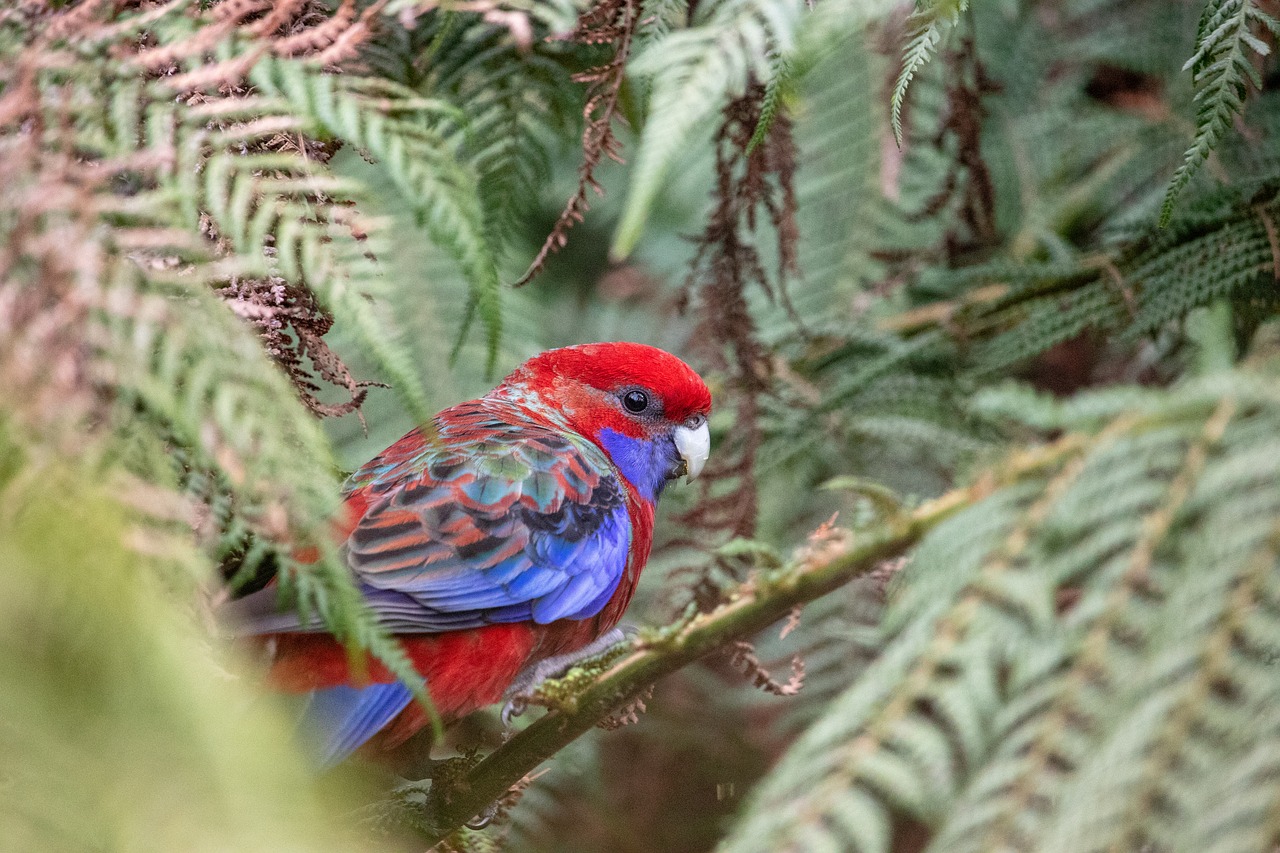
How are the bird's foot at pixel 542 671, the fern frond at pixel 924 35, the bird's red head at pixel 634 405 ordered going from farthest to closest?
the bird's red head at pixel 634 405, the bird's foot at pixel 542 671, the fern frond at pixel 924 35

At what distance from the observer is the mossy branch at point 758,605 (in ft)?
4.05

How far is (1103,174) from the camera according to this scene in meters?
2.88

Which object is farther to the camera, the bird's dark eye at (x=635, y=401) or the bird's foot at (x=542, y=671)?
the bird's dark eye at (x=635, y=401)

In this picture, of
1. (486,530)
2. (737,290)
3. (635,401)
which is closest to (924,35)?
(737,290)

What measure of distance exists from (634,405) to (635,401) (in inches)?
0.5

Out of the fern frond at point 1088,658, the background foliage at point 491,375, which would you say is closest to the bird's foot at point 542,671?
the background foliage at point 491,375

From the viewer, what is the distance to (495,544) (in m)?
1.79

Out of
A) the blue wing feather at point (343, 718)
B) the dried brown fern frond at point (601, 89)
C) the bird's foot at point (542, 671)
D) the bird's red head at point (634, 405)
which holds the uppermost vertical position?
the dried brown fern frond at point (601, 89)

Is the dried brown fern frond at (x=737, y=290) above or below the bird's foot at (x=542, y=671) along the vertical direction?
above

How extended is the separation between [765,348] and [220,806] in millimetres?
1734

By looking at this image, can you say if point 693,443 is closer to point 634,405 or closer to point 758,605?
point 634,405

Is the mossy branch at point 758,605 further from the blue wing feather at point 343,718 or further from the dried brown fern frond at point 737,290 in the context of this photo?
the dried brown fern frond at point 737,290

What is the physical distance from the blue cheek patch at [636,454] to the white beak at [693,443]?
28 mm

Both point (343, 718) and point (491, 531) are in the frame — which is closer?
point (343, 718)
